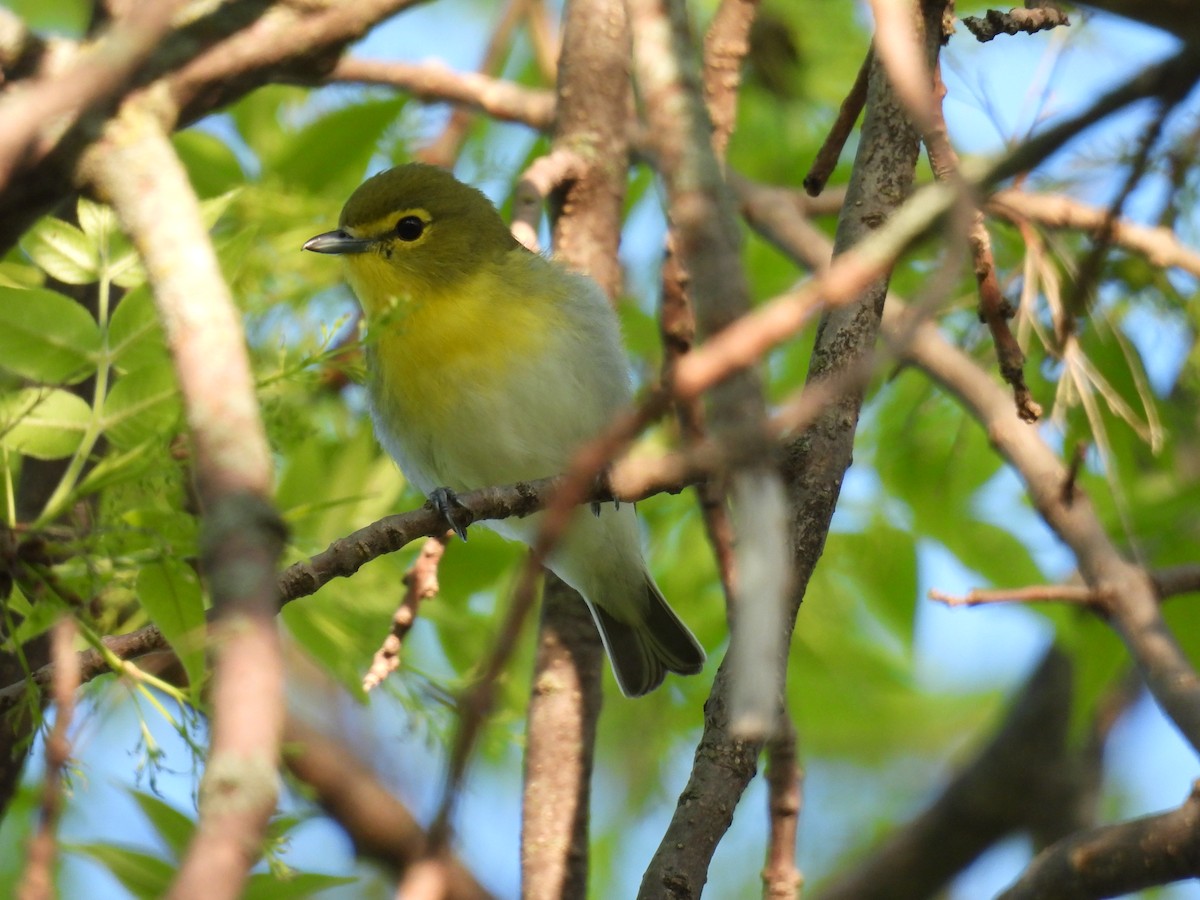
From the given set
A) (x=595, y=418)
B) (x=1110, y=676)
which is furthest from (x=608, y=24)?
(x=1110, y=676)

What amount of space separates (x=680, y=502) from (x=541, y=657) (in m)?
0.85

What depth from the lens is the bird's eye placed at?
5023mm

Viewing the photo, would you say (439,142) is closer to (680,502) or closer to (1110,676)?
(680,502)

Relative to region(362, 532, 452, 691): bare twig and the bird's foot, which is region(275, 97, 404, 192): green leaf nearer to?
region(362, 532, 452, 691): bare twig

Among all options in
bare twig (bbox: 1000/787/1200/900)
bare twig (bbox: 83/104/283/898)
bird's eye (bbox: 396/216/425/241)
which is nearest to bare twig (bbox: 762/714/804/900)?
bare twig (bbox: 1000/787/1200/900)

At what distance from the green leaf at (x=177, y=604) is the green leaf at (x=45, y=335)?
487 mm

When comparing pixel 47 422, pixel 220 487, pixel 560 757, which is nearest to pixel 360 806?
pixel 560 757

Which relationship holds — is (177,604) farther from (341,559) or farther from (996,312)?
(996,312)

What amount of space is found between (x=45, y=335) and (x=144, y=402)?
264mm

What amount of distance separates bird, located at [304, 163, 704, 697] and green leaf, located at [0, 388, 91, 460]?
1.61 m

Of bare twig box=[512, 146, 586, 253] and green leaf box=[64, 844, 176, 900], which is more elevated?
bare twig box=[512, 146, 586, 253]

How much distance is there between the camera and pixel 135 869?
3.06m

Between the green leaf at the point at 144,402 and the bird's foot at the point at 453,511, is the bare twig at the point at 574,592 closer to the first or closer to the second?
the bird's foot at the point at 453,511

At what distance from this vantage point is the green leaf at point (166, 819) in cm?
314
